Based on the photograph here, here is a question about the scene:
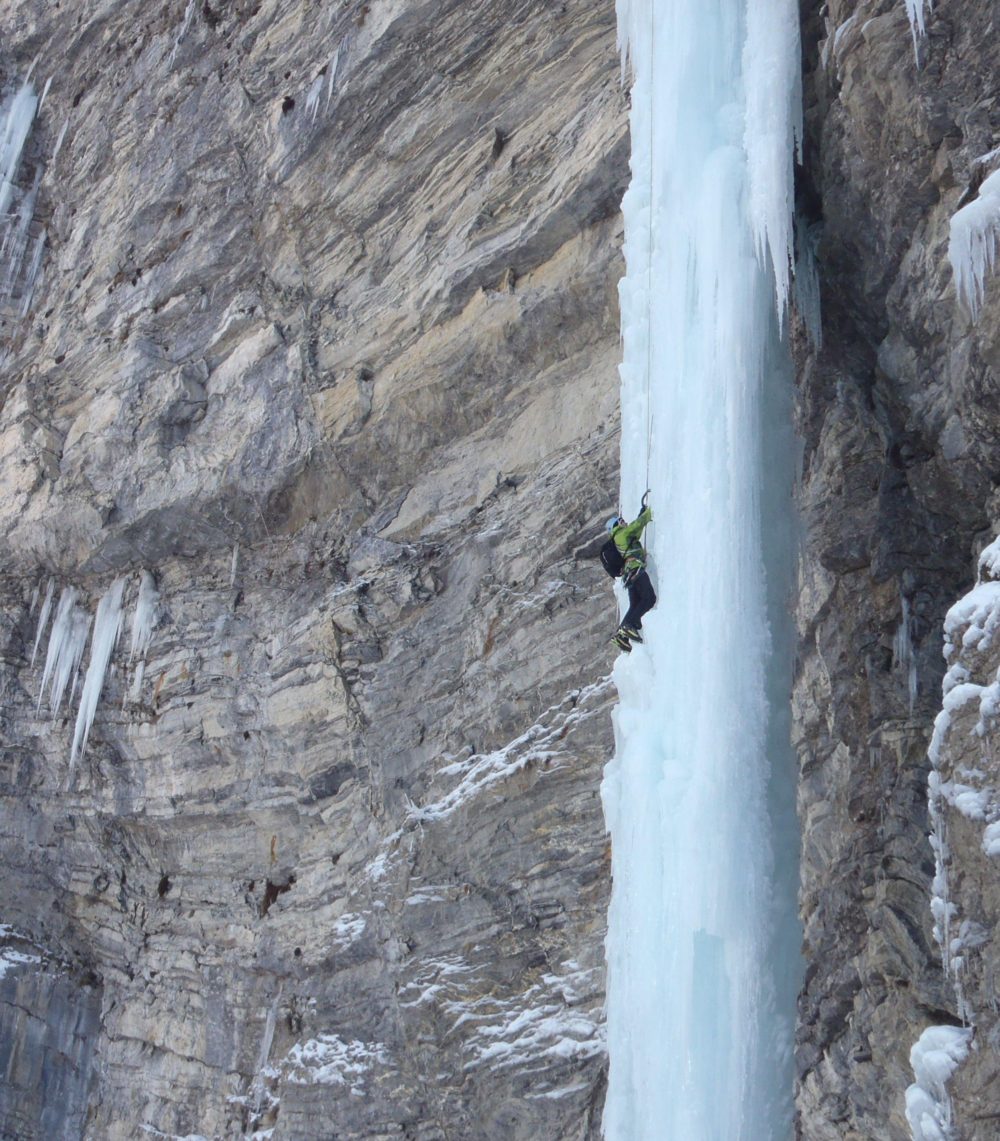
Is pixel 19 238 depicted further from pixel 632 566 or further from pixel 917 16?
pixel 917 16

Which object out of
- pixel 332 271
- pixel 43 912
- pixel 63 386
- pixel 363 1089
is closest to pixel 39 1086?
pixel 43 912

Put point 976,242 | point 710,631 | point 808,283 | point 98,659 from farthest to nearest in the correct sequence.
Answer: point 98,659 → point 808,283 → point 710,631 → point 976,242

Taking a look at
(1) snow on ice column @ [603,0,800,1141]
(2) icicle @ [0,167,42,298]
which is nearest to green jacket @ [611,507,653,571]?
(1) snow on ice column @ [603,0,800,1141]

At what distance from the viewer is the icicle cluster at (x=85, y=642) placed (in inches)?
525

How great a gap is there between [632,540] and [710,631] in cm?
83

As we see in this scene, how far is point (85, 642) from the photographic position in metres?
13.9

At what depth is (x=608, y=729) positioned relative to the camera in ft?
30.8

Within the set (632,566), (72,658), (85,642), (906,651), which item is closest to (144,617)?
(85,642)

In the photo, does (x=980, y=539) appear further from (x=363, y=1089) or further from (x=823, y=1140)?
(x=363, y=1089)

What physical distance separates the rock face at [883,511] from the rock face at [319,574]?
2.61m

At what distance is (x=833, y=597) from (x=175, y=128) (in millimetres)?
10063

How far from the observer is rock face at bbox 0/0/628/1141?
32.7 ft

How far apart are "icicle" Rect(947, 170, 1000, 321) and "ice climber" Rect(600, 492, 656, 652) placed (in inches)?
101

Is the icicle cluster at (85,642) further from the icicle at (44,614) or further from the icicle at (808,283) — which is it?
the icicle at (808,283)
